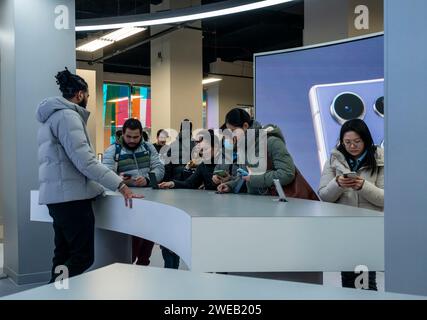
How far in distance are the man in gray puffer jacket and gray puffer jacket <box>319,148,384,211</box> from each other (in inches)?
46.8

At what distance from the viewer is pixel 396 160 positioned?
137 cm

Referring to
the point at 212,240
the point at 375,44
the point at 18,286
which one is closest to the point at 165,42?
the point at 375,44

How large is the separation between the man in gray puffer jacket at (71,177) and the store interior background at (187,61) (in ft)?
4.45

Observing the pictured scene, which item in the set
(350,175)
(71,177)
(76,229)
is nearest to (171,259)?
(76,229)

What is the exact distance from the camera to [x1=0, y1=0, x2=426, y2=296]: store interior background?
4.29 meters

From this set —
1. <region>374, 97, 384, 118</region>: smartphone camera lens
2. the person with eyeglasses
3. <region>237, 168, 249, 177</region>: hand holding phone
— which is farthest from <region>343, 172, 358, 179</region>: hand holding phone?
<region>374, 97, 384, 118</region>: smartphone camera lens

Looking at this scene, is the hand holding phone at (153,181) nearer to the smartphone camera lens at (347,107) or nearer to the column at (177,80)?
the smartphone camera lens at (347,107)

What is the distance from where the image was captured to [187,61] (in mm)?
8984

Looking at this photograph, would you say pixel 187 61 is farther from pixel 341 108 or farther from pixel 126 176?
pixel 126 176

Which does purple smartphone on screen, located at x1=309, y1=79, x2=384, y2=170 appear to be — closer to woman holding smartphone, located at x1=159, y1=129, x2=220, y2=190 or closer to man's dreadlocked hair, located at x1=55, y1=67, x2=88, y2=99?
woman holding smartphone, located at x1=159, y1=129, x2=220, y2=190

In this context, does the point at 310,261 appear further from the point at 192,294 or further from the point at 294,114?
the point at 294,114

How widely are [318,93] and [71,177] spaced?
2931 millimetres

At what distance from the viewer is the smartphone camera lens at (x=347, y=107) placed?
180 inches

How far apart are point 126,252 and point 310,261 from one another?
2138 mm
